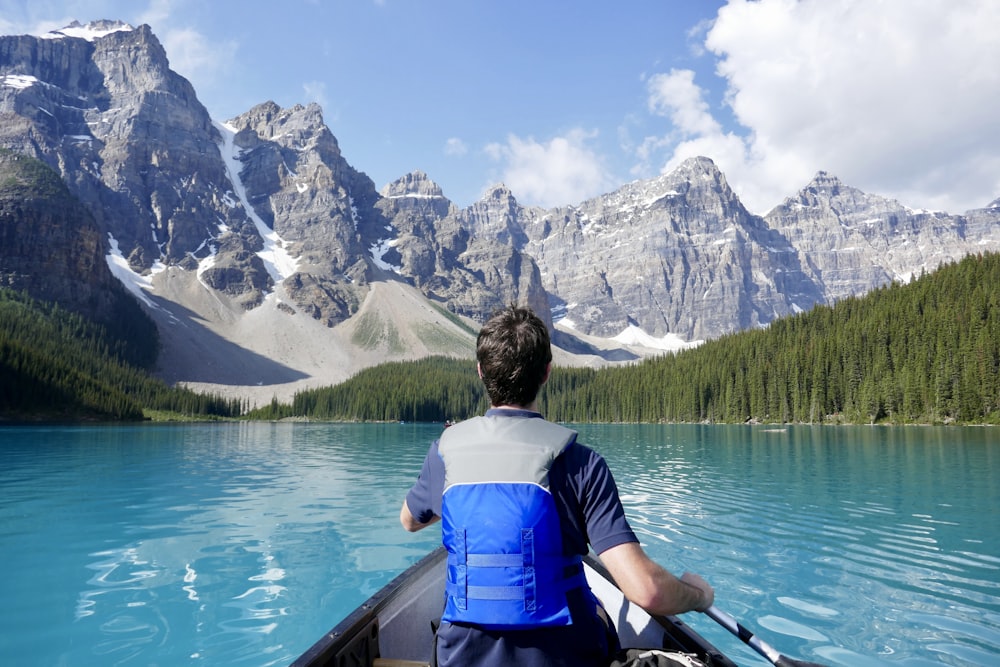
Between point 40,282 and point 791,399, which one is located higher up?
point 40,282

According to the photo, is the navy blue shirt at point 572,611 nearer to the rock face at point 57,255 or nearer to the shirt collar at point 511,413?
the shirt collar at point 511,413

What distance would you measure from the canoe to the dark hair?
2.72 m

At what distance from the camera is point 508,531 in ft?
11.4

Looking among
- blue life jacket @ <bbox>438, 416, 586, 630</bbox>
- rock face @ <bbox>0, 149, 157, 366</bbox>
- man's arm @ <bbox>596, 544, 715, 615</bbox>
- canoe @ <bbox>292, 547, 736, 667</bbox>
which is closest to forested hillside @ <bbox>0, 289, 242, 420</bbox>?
rock face @ <bbox>0, 149, 157, 366</bbox>

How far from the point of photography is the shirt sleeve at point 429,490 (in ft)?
Result: 13.0

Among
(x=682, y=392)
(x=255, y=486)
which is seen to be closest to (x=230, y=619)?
(x=255, y=486)

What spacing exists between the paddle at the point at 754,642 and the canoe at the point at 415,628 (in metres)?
0.22

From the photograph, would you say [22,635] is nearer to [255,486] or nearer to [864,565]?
[864,565]

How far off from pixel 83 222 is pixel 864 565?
23597 cm

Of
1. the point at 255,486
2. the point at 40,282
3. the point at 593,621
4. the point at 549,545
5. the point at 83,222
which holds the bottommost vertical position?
the point at 255,486

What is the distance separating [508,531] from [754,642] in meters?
2.71

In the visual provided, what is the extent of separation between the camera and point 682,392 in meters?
118

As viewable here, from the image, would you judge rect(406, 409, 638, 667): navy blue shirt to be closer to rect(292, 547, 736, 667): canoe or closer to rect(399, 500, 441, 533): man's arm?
rect(399, 500, 441, 533): man's arm

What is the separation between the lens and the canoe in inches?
198
